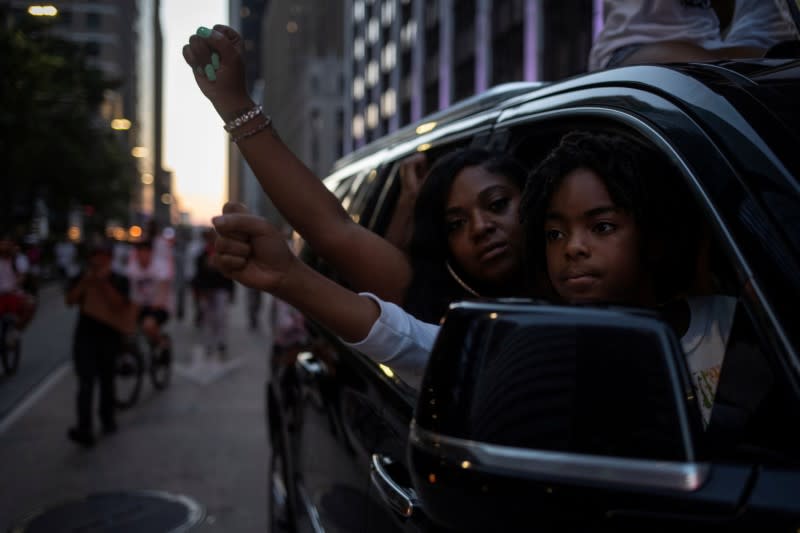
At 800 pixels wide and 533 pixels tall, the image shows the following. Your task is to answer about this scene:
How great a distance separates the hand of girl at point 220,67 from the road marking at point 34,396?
691 centimetres

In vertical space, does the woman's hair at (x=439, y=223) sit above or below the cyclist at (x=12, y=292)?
above

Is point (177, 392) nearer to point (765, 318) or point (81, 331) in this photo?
point (81, 331)

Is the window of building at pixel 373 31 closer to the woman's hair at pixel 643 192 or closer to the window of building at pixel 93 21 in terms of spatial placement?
the window of building at pixel 93 21

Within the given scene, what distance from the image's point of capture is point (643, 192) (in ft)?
5.12

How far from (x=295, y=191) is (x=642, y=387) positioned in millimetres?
1259

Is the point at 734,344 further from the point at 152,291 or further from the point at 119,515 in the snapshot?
the point at 152,291

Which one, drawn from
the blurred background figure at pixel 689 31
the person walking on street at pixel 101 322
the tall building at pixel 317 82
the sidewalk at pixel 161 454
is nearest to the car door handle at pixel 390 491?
the blurred background figure at pixel 689 31

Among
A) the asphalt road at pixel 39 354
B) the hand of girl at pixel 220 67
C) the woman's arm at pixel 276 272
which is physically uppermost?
the hand of girl at pixel 220 67

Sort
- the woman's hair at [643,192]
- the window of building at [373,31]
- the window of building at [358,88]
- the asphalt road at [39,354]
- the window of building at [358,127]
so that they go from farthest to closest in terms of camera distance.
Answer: the window of building at [358,127] < the window of building at [358,88] < the window of building at [373,31] < the asphalt road at [39,354] < the woman's hair at [643,192]

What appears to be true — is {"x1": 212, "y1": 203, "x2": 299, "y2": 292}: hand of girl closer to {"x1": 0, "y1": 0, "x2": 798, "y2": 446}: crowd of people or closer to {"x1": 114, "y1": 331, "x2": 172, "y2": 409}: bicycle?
{"x1": 0, "y1": 0, "x2": 798, "y2": 446}: crowd of people

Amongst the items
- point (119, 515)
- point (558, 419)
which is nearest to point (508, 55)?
point (119, 515)

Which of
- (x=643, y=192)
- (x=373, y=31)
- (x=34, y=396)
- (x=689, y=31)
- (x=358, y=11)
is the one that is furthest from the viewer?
(x=358, y=11)

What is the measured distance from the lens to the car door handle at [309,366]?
3082mm

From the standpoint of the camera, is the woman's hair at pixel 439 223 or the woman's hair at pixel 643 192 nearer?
the woman's hair at pixel 643 192
